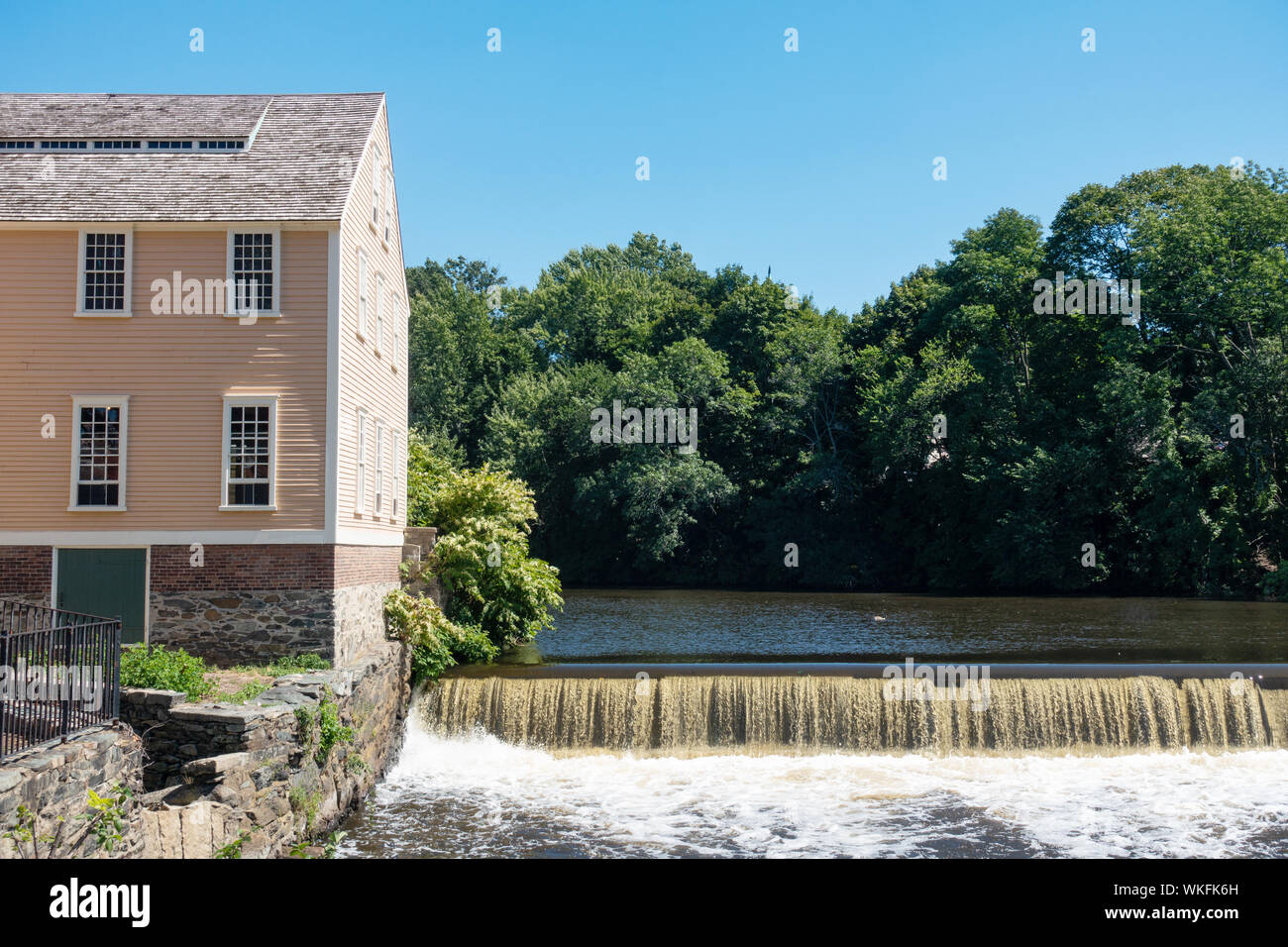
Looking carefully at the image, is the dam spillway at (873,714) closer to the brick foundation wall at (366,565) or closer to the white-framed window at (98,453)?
the brick foundation wall at (366,565)

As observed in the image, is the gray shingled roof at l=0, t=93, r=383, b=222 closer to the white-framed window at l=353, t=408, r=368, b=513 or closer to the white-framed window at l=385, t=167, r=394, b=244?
the white-framed window at l=385, t=167, r=394, b=244

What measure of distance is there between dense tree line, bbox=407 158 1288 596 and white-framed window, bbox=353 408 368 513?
91.0ft

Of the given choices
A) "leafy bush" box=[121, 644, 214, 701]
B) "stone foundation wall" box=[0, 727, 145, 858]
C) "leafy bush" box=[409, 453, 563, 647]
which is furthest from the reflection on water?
"stone foundation wall" box=[0, 727, 145, 858]

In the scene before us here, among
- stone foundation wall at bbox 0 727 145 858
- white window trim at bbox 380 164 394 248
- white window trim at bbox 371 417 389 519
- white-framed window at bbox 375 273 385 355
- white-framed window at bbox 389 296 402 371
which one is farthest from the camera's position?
white-framed window at bbox 389 296 402 371

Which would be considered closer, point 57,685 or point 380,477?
point 57,685

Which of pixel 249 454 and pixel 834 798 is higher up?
pixel 249 454

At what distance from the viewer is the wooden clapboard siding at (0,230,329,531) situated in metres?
16.9

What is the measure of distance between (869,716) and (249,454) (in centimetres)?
1139

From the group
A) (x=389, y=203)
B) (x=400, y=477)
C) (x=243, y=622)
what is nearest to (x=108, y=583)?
(x=243, y=622)

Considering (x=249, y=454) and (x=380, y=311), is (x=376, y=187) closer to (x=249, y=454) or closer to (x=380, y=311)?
(x=380, y=311)

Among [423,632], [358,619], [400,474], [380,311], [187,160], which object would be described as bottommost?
[423,632]

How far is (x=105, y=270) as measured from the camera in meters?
17.2
